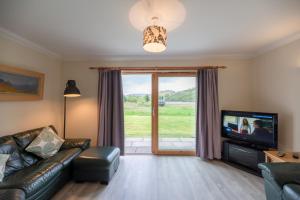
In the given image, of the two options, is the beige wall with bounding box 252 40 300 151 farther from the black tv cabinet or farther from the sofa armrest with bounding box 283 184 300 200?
the sofa armrest with bounding box 283 184 300 200

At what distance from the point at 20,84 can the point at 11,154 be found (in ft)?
3.92

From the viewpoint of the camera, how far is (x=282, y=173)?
1.76 m

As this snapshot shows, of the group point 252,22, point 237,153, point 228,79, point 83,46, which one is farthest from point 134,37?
point 237,153

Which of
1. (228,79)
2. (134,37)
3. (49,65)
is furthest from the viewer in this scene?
(228,79)

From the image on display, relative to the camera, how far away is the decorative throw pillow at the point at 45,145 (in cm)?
260

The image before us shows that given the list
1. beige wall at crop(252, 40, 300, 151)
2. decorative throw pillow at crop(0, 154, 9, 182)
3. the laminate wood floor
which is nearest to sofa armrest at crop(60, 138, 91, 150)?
the laminate wood floor

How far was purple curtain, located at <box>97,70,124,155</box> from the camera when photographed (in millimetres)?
3904

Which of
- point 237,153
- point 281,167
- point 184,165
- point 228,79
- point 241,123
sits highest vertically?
point 228,79

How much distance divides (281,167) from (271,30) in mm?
2005

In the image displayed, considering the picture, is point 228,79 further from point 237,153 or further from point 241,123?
point 237,153

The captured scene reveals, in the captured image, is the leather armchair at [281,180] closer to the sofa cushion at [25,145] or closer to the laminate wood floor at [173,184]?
the laminate wood floor at [173,184]

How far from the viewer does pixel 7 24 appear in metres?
2.38

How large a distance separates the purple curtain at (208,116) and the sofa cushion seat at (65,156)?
2607 millimetres

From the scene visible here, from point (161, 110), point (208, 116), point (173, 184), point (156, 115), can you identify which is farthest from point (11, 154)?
point (208, 116)
